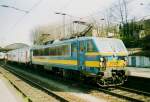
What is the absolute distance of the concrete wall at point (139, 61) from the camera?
1570 inches

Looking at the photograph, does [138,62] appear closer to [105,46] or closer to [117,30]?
[117,30]

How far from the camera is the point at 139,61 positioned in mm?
41312

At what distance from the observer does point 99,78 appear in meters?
14.7

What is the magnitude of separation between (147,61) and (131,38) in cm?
1467

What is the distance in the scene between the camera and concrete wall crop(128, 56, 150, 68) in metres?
39.9

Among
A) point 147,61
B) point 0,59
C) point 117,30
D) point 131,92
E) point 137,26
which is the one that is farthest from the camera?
point 0,59

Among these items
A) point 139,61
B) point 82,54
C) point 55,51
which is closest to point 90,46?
point 82,54

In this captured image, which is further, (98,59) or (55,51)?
(55,51)

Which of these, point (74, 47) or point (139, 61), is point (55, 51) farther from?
point (139, 61)

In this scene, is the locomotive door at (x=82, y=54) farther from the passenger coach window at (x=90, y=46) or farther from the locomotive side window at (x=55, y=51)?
the locomotive side window at (x=55, y=51)

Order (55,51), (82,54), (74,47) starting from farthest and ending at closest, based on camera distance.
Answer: (55,51) < (74,47) < (82,54)

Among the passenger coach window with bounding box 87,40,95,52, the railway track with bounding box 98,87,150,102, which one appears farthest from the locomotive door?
the railway track with bounding box 98,87,150,102

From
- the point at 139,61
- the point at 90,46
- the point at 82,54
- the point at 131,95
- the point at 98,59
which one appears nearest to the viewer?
the point at 131,95

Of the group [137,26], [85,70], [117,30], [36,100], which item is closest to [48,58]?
[85,70]
